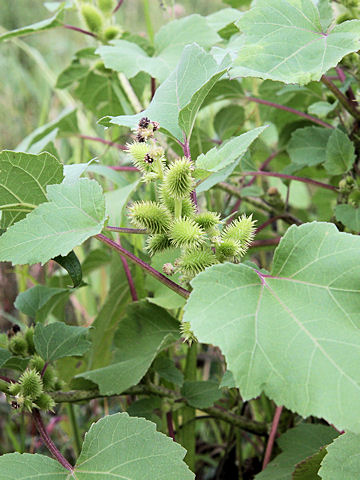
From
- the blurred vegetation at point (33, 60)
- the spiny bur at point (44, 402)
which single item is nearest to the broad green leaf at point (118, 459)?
the spiny bur at point (44, 402)

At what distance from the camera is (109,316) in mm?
1093

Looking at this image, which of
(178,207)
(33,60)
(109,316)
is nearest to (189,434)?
(109,316)

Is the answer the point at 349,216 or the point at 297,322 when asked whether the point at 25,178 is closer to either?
the point at 297,322

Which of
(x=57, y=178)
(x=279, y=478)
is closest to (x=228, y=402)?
(x=279, y=478)

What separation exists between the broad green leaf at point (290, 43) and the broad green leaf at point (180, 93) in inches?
1.6

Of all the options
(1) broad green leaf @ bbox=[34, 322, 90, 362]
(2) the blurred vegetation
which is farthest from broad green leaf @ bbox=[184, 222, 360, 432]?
(2) the blurred vegetation

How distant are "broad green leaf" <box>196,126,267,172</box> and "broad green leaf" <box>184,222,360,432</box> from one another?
0.35 feet

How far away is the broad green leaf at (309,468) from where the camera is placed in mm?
660

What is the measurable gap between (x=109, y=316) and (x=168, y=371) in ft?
0.78

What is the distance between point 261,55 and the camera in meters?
0.69

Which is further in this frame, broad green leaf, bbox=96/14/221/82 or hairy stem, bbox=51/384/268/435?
broad green leaf, bbox=96/14/221/82

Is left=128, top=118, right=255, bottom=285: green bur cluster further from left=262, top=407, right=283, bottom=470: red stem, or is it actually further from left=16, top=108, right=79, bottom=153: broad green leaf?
left=16, top=108, right=79, bottom=153: broad green leaf

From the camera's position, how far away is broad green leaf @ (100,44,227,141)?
0.64m

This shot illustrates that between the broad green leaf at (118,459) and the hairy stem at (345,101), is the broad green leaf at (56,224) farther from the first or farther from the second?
the hairy stem at (345,101)
